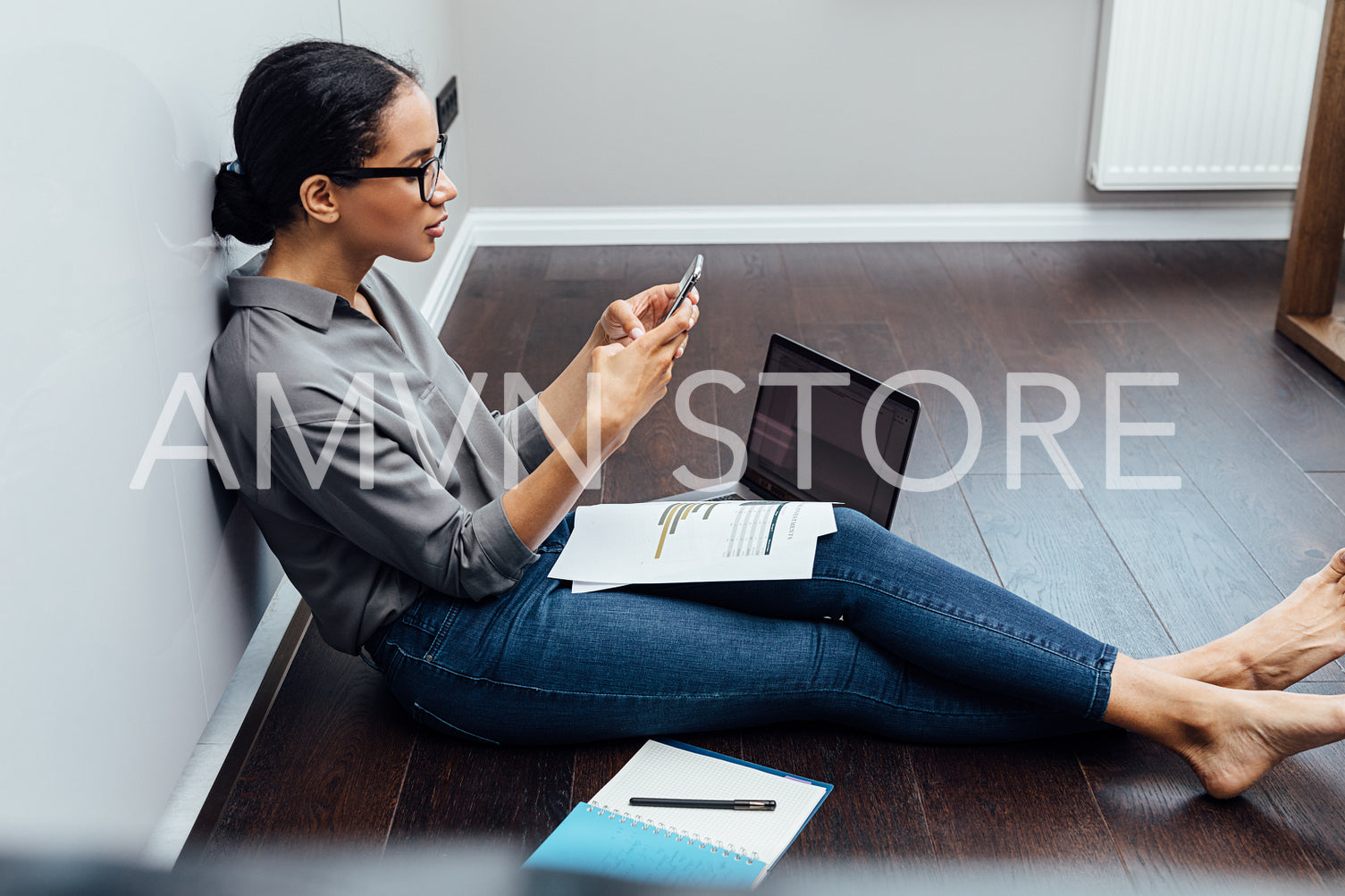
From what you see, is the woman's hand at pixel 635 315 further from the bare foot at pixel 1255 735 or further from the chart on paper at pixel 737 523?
the bare foot at pixel 1255 735

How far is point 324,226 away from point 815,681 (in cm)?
78

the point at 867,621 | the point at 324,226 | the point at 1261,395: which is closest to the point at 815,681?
the point at 867,621

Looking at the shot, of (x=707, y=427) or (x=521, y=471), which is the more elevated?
(x=521, y=471)

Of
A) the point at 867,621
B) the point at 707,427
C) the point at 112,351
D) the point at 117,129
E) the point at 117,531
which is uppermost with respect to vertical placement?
the point at 117,129

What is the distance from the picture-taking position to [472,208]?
3740mm

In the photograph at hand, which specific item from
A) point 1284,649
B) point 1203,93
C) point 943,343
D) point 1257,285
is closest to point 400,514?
point 1284,649

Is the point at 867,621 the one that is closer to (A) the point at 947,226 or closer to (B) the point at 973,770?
(B) the point at 973,770

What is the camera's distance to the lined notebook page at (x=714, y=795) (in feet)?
4.53

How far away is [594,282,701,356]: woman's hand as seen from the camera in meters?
1.57

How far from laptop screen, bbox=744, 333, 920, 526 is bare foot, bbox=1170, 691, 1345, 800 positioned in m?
0.49

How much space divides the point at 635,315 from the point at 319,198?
1.51 ft

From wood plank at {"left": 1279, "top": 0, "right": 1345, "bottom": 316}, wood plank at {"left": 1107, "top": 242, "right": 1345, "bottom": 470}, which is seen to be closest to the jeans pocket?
wood plank at {"left": 1107, "top": 242, "right": 1345, "bottom": 470}

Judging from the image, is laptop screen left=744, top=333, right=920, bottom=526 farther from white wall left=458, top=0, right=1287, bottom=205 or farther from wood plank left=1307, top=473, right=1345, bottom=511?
white wall left=458, top=0, right=1287, bottom=205

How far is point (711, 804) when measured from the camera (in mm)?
1416
